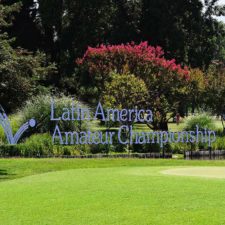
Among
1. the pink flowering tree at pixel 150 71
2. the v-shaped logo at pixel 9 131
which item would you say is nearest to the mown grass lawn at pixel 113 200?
the v-shaped logo at pixel 9 131

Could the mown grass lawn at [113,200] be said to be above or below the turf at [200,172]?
below

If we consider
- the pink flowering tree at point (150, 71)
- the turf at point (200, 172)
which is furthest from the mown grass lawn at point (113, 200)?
the pink flowering tree at point (150, 71)

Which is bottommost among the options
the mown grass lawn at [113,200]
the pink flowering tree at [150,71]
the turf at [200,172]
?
the mown grass lawn at [113,200]

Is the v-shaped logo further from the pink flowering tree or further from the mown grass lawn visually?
the pink flowering tree

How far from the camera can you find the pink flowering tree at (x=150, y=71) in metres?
32.6

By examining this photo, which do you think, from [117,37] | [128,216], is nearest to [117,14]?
[117,37]

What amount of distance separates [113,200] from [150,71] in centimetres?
2321

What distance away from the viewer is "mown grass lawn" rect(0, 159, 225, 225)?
8664 mm

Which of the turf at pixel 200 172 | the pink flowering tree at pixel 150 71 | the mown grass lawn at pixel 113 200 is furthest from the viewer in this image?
the pink flowering tree at pixel 150 71

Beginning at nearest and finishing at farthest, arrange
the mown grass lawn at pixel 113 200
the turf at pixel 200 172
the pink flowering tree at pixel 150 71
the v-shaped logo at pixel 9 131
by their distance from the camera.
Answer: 1. the mown grass lawn at pixel 113 200
2. the turf at pixel 200 172
3. the v-shaped logo at pixel 9 131
4. the pink flowering tree at pixel 150 71

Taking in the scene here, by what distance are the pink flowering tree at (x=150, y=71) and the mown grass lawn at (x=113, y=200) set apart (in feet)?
58.0

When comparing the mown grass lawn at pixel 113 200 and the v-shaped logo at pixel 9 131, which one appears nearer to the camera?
the mown grass lawn at pixel 113 200

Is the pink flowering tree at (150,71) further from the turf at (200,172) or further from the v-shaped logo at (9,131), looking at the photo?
the turf at (200,172)

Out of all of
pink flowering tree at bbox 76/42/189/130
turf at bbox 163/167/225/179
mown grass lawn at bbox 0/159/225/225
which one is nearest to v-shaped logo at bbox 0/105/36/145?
mown grass lawn at bbox 0/159/225/225
